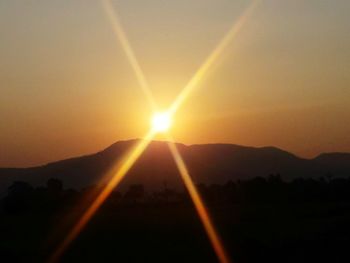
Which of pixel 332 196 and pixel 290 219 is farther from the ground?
pixel 332 196

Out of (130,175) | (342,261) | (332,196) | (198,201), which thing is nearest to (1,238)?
(342,261)

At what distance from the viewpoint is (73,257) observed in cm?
3531

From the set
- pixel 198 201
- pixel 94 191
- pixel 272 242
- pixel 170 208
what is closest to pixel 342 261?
pixel 272 242

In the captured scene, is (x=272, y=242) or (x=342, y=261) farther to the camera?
(x=272, y=242)

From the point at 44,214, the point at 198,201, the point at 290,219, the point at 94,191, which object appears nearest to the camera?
the point at 290,219

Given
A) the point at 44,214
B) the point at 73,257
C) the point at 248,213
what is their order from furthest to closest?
the point at 44,214, the point at 248,213, the point at 73,257

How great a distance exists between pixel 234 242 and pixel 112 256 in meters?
6.03

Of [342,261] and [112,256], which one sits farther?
[112,256]

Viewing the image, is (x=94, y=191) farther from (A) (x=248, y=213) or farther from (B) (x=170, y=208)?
(A) (x=248, y=213)

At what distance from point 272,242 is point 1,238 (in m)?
16.1

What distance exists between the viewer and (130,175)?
191 metres

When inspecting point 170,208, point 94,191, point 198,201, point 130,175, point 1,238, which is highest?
point 130,175

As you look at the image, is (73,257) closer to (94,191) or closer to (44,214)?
(44,214)

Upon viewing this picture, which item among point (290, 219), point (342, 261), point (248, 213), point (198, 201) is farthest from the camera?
point (198, 201)
